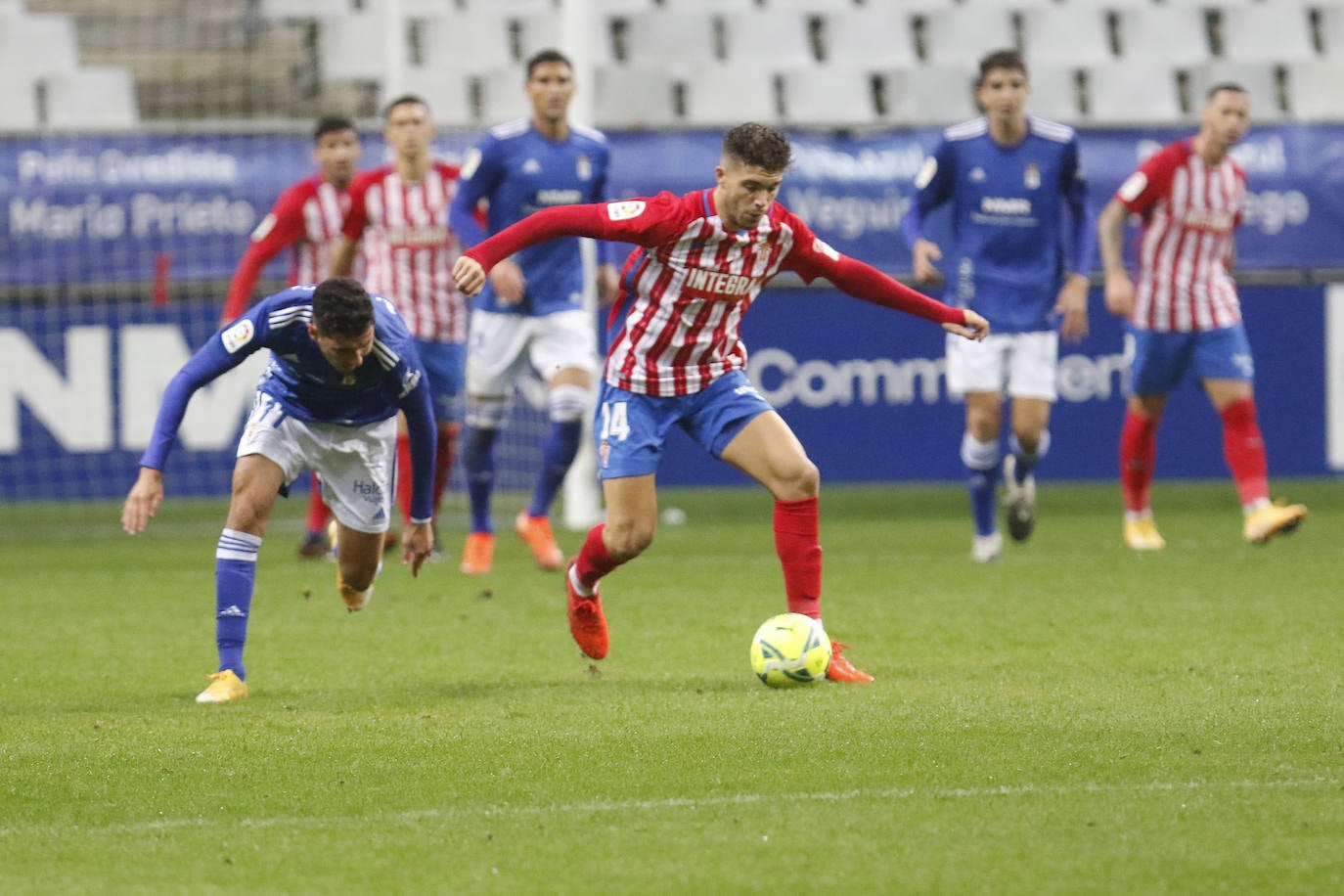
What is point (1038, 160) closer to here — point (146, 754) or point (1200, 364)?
point (1200, 364)

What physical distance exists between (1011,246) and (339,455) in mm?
4287

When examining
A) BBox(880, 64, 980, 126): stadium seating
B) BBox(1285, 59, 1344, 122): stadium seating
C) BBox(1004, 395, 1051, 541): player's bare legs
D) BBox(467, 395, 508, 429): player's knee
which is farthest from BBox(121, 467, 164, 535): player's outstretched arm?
BBox(1285, 59, 1344, 122): stadium seating

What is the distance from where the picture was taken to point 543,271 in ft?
31.8

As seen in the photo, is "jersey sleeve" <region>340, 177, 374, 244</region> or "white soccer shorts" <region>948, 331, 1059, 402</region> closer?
"white soccer shorts" <region>948, 331, 1059, 402</region>

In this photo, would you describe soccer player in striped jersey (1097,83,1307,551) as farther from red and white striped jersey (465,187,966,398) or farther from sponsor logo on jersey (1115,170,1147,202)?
red and white striped jersey (465,187,966,398)

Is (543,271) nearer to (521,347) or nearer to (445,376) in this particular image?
(521,347)

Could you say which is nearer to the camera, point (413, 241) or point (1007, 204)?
point (1007, 204)

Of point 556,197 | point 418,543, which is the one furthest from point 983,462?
point 418,543

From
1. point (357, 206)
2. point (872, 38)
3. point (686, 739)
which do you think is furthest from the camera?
point (872, 38)

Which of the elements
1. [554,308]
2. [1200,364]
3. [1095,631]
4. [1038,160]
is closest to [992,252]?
[1038,160]

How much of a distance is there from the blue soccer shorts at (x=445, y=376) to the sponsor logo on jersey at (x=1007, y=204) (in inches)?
112

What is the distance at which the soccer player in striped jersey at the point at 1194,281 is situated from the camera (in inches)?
394

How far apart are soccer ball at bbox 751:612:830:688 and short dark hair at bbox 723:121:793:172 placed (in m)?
1.41

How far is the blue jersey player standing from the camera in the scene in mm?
9617
